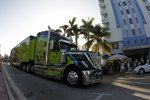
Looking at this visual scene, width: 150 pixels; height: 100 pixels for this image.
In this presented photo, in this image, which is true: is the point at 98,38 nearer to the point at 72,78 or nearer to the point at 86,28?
the point at 86,28

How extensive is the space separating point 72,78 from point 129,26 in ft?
110

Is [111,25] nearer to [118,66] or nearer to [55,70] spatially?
[118,66]

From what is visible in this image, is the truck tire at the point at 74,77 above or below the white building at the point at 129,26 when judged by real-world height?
below

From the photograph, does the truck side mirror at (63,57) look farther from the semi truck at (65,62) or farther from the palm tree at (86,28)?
the palm tree at (86,28)

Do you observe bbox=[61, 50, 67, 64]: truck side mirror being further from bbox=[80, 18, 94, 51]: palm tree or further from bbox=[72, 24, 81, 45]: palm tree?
bbox=[72, 24, 81, 45]: palm tree

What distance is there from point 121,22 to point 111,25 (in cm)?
217

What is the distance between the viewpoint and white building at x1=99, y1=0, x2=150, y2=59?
40.0 m

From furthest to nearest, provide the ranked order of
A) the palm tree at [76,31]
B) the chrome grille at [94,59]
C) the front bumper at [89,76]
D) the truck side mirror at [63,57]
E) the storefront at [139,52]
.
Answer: the palm tree at [76,31] → the storefront at [139,52] → the truck side mirror at [63,57] → the chrome grille at [94,59] → the front bumper at [89,76]

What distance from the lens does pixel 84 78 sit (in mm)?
11031

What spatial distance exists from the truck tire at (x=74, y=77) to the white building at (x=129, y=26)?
2989 cm

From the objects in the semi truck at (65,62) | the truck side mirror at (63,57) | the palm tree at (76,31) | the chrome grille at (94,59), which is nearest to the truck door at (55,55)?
the semi truck at (65,62)

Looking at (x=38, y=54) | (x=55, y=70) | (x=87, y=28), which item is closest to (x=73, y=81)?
(x=55, y=70)

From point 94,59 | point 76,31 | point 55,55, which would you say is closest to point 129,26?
point 76,31

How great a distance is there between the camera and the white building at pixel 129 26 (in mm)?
40031
